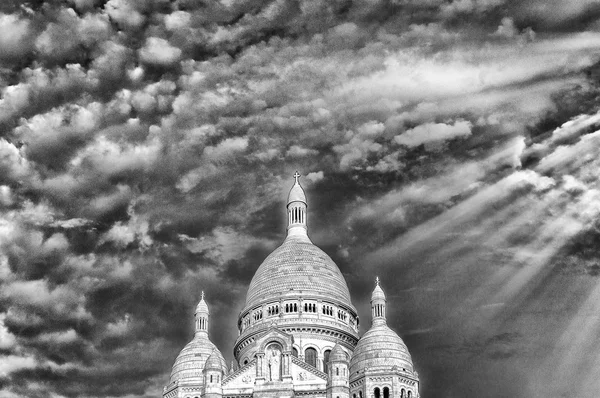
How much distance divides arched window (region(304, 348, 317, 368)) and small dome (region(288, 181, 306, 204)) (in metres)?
17.8

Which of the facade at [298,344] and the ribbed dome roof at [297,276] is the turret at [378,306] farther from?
the ribbed dome roof at [297,276]

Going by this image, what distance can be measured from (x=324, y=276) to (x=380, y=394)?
751 inches

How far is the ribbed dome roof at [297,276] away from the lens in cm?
8588

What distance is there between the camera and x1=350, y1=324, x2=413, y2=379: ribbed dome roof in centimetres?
7238

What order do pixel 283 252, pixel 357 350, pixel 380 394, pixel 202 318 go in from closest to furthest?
pixel 380 394
pixel 357 350
pixel 202 318
pixel 283 252

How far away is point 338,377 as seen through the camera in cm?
7150

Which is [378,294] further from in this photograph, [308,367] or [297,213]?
[297,213]

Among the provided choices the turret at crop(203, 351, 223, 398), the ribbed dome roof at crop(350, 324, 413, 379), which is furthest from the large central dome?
the ribbed dome roof at crop(350, 324, 413, 379)

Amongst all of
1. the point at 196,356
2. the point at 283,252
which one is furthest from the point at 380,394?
the point at 283,252

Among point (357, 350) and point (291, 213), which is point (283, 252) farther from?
point (357, 350)

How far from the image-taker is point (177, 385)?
251 ft

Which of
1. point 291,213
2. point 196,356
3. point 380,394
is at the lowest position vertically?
point 380,394

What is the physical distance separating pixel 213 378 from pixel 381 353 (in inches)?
494

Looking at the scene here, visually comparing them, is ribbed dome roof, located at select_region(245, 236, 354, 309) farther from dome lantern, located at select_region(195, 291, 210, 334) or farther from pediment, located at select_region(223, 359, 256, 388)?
pediment, located at select_region(223, 359, 256, 388)
